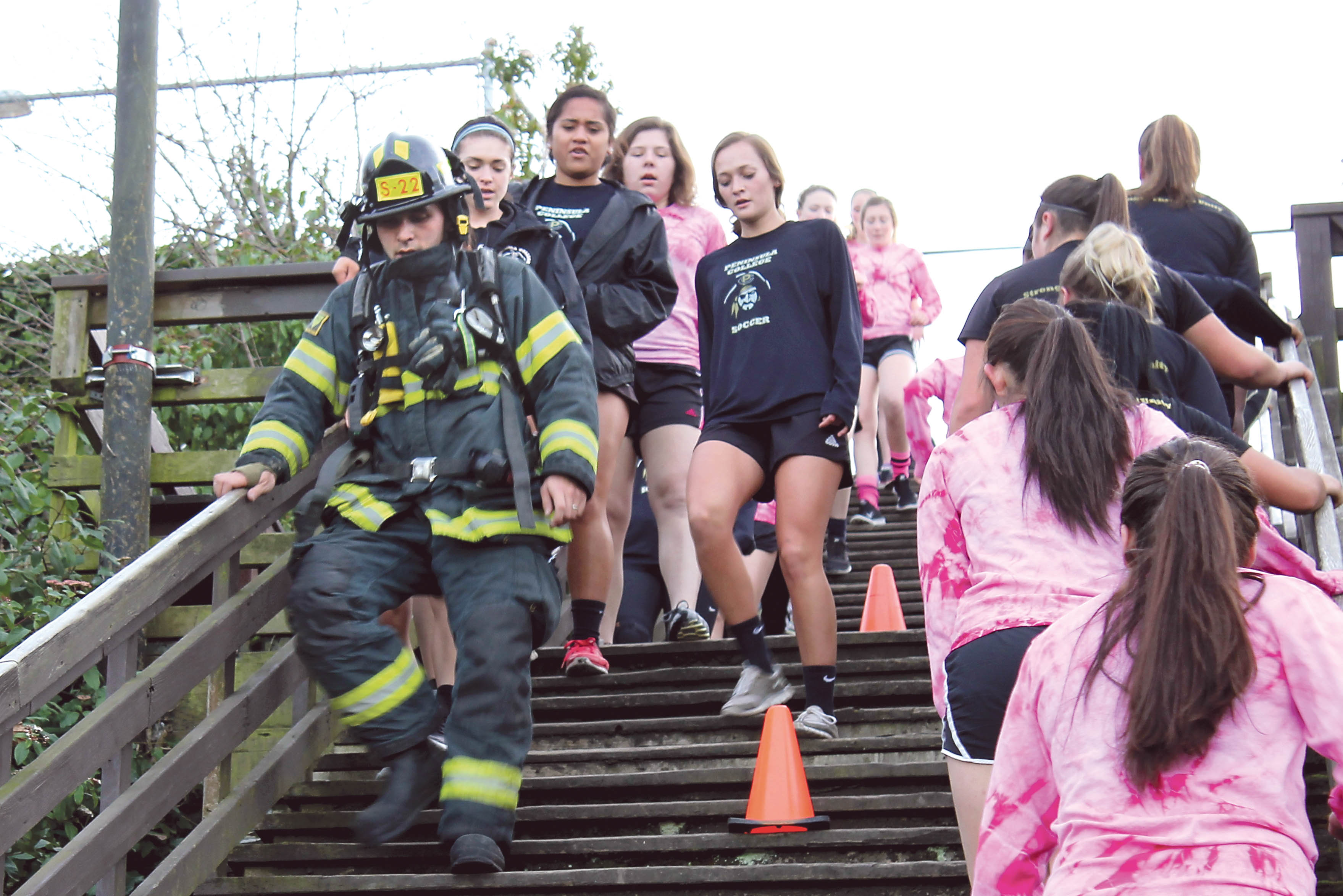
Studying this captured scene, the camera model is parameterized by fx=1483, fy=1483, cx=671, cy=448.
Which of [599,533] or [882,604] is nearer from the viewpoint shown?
[599,533]

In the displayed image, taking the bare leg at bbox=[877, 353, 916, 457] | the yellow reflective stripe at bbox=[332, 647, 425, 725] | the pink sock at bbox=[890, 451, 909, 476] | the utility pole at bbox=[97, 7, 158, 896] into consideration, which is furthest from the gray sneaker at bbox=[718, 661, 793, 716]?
the pink sock at bbox=[890, 451, 909, 476]

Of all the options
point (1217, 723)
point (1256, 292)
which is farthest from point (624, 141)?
point (1217, 723)

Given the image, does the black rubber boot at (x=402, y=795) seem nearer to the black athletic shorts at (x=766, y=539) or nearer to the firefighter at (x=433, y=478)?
the firefighter at (x=433, y=478)

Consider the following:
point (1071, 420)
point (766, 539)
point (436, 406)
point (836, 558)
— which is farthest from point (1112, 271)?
point (836, 558)

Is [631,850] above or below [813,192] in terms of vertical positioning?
below

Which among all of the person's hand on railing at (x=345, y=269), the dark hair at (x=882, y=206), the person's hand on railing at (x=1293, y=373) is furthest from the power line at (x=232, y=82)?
the person's hand on railing at (x=1293, y=373)

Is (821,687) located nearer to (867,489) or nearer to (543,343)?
(543,343)

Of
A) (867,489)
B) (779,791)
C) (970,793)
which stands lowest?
(779,791)

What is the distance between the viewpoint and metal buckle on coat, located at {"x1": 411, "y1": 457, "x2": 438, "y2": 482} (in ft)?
14.0

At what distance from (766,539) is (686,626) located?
3.30 feet

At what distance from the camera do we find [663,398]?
6.02 meters

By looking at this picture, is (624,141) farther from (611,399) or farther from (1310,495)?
(1310,495)

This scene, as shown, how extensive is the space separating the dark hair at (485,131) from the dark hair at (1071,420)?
113 inches

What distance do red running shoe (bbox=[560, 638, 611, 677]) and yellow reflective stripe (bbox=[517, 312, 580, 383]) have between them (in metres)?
1.32
